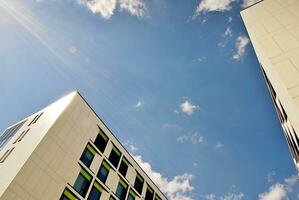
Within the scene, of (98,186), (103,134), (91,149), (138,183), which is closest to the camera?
(98,186)

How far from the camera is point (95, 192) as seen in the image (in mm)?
20438

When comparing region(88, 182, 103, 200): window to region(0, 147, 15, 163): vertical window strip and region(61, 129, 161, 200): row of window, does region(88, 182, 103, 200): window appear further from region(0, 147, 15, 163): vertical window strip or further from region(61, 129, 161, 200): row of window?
region(0, 147, 15, 163): vertical window strip

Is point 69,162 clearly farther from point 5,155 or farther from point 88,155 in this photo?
point 5,155

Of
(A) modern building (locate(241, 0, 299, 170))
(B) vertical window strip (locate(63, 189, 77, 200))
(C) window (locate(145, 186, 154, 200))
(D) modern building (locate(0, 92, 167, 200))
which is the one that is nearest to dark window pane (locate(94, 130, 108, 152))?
(D) modern building (locate(0, 92, 167, 200))

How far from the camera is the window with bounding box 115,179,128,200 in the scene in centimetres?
2309

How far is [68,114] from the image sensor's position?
21.4 meters

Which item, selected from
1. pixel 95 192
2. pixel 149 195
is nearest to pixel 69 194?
pixel 95 192

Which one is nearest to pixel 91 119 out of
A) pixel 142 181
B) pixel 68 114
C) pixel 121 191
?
pixel 68 114

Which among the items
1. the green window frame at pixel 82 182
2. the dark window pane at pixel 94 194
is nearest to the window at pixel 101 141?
the green window frame at pixel 82 182

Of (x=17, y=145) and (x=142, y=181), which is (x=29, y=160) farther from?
(x=142, y=181)

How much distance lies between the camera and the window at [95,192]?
19913 millimetres

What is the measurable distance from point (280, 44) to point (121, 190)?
21.4 m

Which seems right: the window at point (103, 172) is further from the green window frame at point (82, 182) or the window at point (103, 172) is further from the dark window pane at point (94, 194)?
the green window frame at point (82, 182)

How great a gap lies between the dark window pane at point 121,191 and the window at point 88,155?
165 inches
